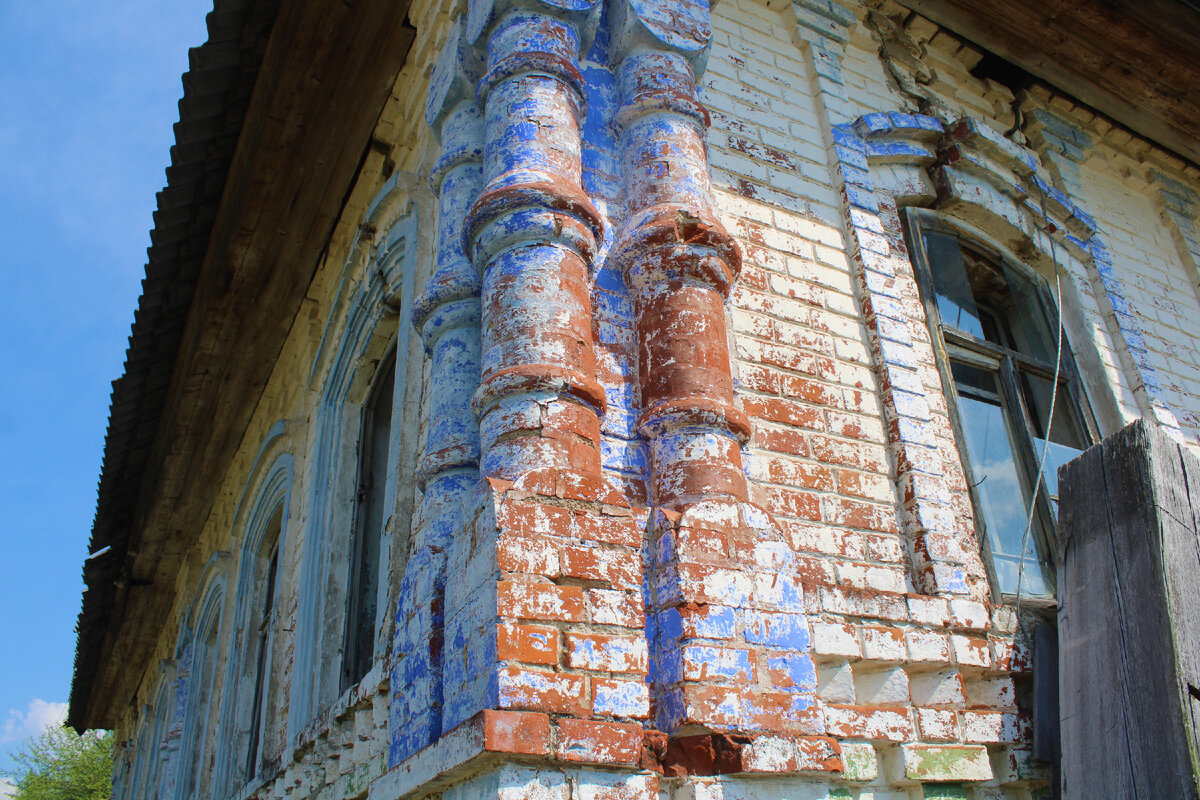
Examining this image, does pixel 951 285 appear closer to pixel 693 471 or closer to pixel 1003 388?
pixel 1003 388

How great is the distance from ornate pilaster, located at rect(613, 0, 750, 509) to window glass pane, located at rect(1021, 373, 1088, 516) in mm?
2029

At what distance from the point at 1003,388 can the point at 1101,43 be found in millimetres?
2231

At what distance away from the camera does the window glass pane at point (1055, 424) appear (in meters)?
4.02

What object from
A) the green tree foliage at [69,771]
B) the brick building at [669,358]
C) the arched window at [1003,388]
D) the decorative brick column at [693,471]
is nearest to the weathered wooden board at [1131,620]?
the brick building at [669,358]

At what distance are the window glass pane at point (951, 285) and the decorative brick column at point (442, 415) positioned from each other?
7.33ft

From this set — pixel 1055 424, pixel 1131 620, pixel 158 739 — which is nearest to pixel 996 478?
pixel 1055 424

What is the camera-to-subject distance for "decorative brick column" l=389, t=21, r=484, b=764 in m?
2.31

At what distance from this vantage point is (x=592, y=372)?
251 cm

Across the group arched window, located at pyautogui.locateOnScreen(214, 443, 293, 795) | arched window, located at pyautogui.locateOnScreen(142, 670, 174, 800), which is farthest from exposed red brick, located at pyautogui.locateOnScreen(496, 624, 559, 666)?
arched window, located at pyautogui.locateOnScreen(142, 670, 174, 800)

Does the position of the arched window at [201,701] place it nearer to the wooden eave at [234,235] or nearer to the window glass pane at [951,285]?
the wooden eave at [234,235]

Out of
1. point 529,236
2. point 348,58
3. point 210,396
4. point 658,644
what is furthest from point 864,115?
point 210,396

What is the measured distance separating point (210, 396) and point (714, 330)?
17.4ft

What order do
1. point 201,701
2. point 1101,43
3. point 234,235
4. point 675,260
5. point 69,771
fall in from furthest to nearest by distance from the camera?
point 69,771
point 201,701
point 234,235
point 1101,43
point 675,260

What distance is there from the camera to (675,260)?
108 inches
